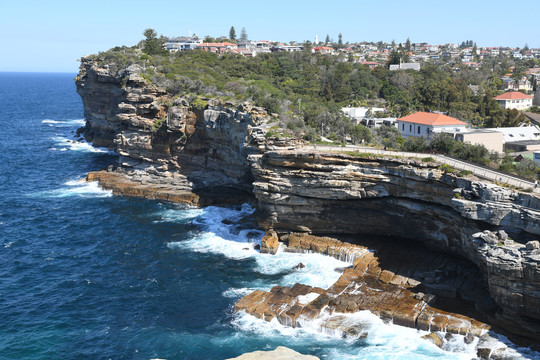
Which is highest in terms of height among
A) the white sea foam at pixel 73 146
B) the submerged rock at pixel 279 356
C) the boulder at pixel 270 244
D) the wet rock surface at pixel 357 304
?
the white sea foam at pixel 73 146

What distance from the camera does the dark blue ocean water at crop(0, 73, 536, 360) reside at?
95.9 ft

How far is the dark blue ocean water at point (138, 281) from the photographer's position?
29.2 m

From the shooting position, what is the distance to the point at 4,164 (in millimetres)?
75000

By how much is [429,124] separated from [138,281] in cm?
4061

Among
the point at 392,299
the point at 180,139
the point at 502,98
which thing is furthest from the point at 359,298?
the point at 502,98

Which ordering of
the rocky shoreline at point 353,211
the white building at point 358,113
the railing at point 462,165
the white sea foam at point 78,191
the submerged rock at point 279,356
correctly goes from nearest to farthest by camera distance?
1. the submerged rock at point 279,356
2. the rocky shoreline at point 353,211
3. the railing at point 462,165
4. the white sea foam at point 78,191
5. the white building at point 358,113

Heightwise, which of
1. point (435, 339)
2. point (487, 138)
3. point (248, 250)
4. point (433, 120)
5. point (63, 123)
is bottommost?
point (435, 339)

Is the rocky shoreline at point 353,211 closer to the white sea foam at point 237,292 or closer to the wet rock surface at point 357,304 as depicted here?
the wet rock surface at point 357,304

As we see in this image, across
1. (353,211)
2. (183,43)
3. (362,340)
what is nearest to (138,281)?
(362,340)

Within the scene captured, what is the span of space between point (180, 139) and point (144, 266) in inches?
917

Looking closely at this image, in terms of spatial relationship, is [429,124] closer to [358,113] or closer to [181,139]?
[358,113]

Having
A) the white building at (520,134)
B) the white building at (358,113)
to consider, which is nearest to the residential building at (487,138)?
the white building at (520,134)

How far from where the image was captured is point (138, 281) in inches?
1505

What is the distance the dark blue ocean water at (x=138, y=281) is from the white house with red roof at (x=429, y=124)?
2545 cm
